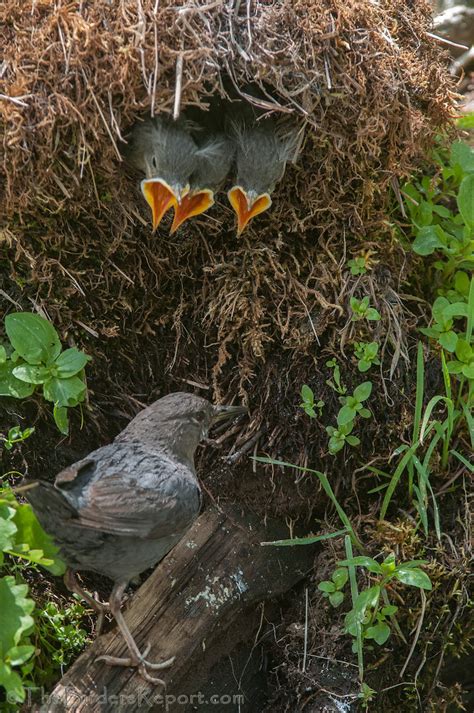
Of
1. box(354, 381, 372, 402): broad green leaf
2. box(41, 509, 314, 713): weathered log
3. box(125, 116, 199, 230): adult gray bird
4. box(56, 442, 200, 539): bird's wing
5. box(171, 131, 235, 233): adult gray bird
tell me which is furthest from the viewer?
box(354, 381, 372, 402): broad green leaf

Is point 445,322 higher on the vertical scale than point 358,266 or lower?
lower

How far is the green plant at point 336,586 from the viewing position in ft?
12.6

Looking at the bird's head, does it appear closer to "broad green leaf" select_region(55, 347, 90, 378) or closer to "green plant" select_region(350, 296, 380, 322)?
"broad green leaf" select_region(55, 347, 90, 378)

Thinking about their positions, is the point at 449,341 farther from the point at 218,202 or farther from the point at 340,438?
the point at 218,202

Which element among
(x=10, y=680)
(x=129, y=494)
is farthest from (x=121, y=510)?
(x=10, y=680)

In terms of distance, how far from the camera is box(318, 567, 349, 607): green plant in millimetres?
3848

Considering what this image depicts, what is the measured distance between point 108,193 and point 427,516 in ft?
7.12

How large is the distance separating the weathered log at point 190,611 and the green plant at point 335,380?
2.56 feet

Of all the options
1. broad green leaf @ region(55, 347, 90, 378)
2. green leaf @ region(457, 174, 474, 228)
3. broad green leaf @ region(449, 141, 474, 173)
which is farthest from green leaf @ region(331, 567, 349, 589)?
broad green leaf @ region(449, 141, 474, 173)

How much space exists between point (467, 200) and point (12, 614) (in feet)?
9.53

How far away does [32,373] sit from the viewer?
3871 millimetres

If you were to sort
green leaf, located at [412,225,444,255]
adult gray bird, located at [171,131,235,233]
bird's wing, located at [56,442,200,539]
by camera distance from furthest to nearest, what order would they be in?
green leaf, located at [412,225,444,255], adult gray bird, located at [171,131,235,233], bird's wing, located at [56,442,200,539]

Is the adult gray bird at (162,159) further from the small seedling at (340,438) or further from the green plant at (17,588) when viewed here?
the green plant at (17,588)

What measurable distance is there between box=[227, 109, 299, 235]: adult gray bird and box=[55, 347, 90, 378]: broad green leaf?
3.07ft
